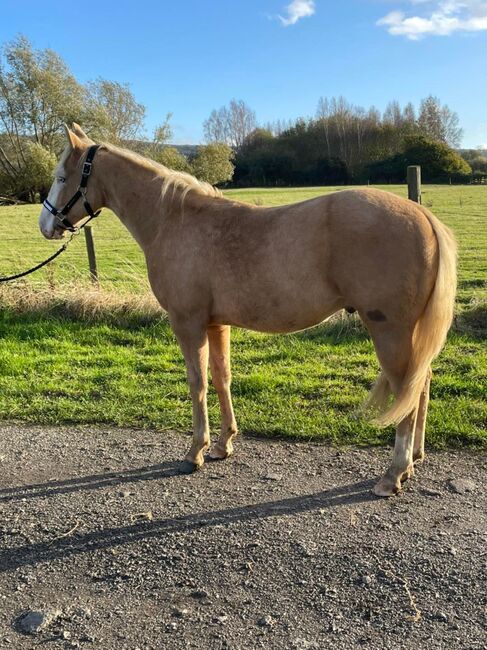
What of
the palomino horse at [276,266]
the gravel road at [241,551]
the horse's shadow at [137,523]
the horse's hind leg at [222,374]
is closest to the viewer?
the gravel road at [241,551]

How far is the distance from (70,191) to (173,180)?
2.80ft

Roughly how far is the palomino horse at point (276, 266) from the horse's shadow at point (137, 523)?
Result: 288 millimetres

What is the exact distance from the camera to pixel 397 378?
3195 millimetres

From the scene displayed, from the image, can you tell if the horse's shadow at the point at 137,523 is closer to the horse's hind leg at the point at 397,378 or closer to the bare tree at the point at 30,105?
the horse's hind leg at the point at 397,378

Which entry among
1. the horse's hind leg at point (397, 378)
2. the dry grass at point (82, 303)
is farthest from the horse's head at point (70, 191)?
the dry grass at point (82, 303)

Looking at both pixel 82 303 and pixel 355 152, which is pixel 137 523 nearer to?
pixel 82 303

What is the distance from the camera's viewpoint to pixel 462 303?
7078 millimetres

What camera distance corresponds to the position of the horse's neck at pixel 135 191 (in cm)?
387

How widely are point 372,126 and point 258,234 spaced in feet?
231

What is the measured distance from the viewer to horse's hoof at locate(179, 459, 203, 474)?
366 centimetres

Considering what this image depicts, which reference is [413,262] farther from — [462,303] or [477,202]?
[477,202]

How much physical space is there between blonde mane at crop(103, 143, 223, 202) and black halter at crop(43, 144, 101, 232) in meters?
0.14

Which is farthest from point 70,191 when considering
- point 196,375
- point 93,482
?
point 93,482

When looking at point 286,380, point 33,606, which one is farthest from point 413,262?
point 33,606
